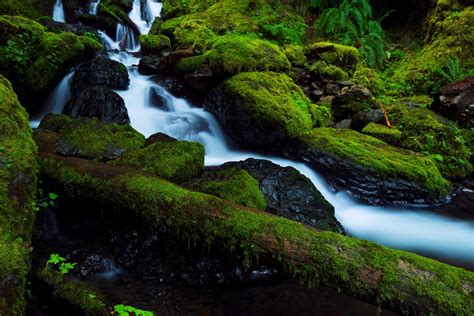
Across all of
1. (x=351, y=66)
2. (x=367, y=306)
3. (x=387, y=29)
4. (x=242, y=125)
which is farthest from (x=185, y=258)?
(x=387, y=29)

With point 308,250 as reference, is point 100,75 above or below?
above

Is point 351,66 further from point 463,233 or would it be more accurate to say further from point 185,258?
point 185,258

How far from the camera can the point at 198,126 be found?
7785mm

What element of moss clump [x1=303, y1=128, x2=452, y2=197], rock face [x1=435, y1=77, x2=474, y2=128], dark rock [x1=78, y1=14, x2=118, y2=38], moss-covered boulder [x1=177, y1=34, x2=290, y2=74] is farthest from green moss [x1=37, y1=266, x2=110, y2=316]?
dark rock [x1=78, y1=14, x2=118, y2=38]

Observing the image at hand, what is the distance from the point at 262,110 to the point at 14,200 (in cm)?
483

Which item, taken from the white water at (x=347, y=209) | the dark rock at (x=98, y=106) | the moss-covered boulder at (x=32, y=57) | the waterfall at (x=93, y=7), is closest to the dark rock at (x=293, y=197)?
the white water at (x=347, y=209)

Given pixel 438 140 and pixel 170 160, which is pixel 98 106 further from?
pixel 438 140

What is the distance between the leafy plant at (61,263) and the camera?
128 inches

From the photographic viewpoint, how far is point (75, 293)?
3016 mm

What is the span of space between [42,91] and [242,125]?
481 centimetres

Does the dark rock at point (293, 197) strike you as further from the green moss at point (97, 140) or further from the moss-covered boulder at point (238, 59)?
the moss-covered boulder at point (238, 59)

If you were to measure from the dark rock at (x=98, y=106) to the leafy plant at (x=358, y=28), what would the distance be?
866cm

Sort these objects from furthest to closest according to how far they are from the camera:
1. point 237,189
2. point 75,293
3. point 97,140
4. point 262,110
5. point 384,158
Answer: point 262,110, point 384,158, point 97,140, point 237,189, point 75,293

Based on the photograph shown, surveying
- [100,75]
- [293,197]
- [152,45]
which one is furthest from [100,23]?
[293,197]
